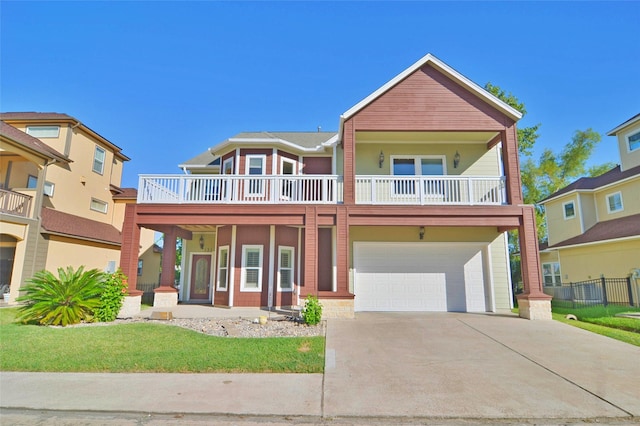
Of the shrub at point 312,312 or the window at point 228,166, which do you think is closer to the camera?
the shrub at point 312,312

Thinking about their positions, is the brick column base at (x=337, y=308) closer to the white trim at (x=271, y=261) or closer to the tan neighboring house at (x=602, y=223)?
the white trim at (x=271, y=261)

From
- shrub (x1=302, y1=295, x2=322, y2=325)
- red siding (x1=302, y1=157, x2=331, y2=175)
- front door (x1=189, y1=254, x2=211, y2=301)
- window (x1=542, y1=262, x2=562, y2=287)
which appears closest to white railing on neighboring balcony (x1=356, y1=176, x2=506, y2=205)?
red siding (x1=302, y1=157, x2=331, y2=175)

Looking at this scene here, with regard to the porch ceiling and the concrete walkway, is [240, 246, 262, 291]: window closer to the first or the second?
the porch ceiling

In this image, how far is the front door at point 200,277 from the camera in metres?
15.7

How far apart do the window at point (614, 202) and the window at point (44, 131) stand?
2827 cm

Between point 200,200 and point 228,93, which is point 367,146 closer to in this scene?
point 200,200

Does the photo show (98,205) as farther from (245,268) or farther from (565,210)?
(565,210)

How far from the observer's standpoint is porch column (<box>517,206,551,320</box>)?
9.91 m

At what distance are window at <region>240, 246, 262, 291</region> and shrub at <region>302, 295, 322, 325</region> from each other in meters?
3.89

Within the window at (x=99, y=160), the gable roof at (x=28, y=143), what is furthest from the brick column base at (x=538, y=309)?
the window at (x=99, y=160)

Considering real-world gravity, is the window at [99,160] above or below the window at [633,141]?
below

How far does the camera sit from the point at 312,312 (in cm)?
886

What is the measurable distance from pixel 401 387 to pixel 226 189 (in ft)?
28.9

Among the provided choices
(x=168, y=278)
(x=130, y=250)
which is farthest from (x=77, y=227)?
(x=130, y=250)
